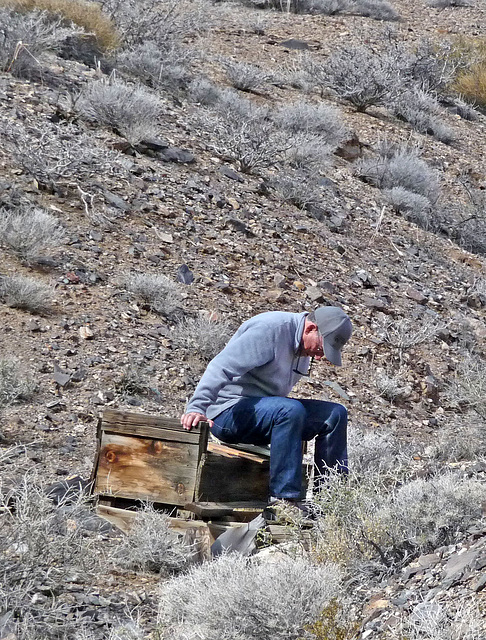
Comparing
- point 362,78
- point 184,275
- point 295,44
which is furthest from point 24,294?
point 295,44

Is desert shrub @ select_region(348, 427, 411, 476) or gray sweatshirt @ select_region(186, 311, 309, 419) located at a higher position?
gray sweatshirt @ select_region(186, 311, 309, 419)

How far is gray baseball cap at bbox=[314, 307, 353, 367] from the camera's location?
5.09 metres

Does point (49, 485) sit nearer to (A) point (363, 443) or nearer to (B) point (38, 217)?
(A) point (363, 443)

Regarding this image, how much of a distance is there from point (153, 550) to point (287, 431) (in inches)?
41.0

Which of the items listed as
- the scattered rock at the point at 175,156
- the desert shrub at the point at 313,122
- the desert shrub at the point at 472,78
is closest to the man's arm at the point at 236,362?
A: the scattered rock at the point at 175,156

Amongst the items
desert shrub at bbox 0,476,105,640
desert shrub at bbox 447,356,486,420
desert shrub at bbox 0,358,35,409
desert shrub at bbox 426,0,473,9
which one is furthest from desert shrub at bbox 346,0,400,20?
desert shrub at bbox 0,476,105,640

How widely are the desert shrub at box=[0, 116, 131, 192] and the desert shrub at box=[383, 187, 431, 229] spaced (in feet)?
12.9

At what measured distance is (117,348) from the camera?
7.48 meters

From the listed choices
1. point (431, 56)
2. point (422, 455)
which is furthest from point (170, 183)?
point (431, 56)

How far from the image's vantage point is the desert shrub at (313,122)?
13.2 meters

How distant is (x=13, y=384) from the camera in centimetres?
652

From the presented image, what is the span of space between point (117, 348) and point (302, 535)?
3.32 m

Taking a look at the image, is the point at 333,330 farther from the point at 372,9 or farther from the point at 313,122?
the point at 372,9

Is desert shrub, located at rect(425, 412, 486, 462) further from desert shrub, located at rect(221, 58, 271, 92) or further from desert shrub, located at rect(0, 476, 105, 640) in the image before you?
desert shrub, located at rect(221, 58, 271, 92)
